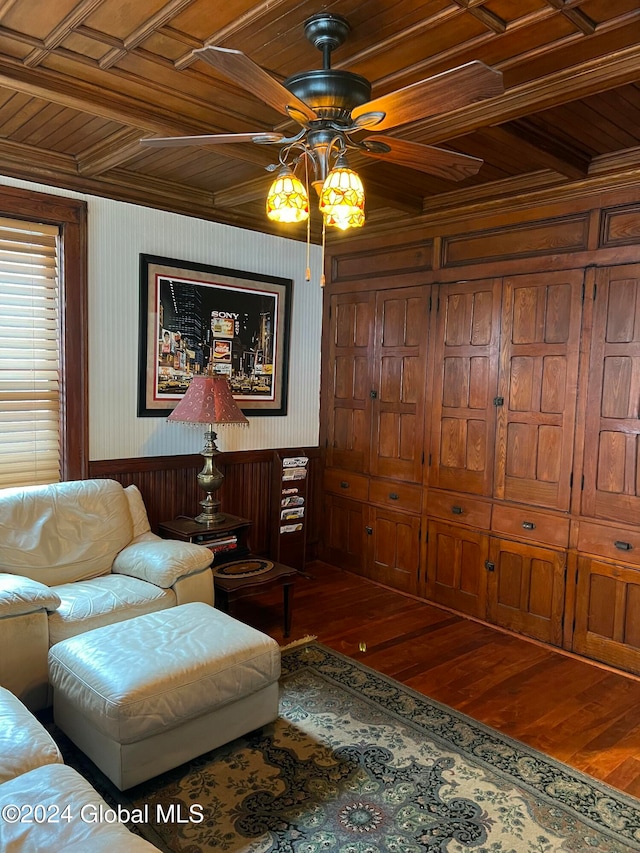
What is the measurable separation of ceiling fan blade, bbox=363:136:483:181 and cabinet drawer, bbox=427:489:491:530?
2.18 m

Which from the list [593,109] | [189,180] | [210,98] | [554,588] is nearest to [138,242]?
[189,180]

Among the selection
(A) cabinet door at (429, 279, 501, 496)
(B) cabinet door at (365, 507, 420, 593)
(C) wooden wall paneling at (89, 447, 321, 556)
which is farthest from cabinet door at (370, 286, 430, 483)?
(C) wooden wall paneling at (89, 447, 321, 556)

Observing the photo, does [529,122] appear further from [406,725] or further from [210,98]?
[406,725]

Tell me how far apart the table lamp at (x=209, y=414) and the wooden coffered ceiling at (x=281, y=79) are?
1227 millimetres

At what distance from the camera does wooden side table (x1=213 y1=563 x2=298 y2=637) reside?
11.0 ft

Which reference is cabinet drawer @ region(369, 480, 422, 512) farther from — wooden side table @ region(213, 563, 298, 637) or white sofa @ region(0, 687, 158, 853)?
white sofa @ region(0, 687, 158, 853)

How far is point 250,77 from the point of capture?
1662 millimetres

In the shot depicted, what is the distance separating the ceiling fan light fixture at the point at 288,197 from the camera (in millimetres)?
2006

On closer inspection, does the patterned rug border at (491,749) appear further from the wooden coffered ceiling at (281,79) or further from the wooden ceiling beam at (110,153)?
the wooden ceiling beam at (110,153)

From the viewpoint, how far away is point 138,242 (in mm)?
3848

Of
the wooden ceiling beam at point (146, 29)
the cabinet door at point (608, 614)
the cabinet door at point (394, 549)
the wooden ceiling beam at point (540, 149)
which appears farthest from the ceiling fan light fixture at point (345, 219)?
the cabinet door at point (394, 549)

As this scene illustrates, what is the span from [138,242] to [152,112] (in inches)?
49.9

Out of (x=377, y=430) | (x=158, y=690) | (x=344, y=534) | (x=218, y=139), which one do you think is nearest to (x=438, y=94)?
(x=218, y=139)

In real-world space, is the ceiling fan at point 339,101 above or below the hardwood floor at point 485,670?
above
